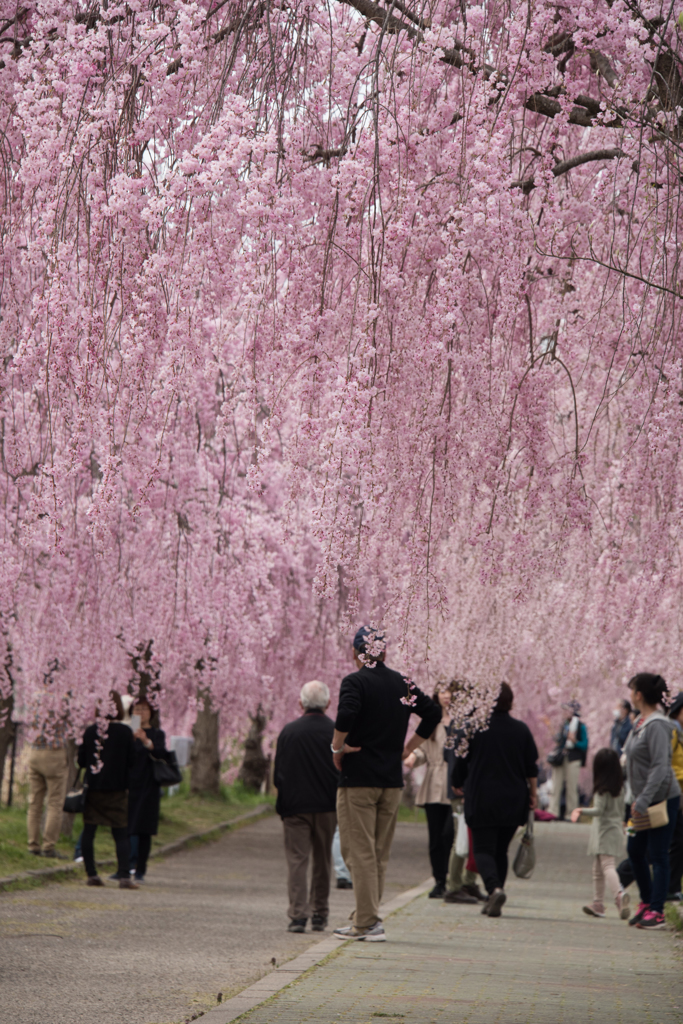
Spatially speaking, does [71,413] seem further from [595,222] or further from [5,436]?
[595,222]

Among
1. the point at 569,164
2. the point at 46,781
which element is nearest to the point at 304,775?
the point at 569,164

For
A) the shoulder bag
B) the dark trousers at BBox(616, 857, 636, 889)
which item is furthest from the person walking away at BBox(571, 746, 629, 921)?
the shoulder bag

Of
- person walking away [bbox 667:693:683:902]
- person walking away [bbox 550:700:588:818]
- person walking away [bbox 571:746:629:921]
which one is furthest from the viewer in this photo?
person walking away [bbox 550:700:588:818]

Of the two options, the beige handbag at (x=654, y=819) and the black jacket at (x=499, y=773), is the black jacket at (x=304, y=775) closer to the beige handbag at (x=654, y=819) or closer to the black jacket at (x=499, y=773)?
the black jacket at (x=499, y=773)

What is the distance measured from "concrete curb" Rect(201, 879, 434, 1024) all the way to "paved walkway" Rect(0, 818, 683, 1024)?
0.07 m

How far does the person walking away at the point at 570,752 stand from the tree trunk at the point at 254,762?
701 centimetres

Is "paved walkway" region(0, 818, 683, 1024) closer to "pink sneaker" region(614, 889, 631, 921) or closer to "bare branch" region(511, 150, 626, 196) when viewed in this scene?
"pink sneaker" region(614, 889, 631, 921)

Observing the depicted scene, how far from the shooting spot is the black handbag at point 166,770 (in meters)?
13.6

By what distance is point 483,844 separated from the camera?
11117 mm

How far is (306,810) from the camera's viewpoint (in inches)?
412

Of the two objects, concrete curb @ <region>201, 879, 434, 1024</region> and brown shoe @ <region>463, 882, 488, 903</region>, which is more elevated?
concrete curb @ <region>201, 879, 434, 1024</region>

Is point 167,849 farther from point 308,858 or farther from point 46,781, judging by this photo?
point 308,858

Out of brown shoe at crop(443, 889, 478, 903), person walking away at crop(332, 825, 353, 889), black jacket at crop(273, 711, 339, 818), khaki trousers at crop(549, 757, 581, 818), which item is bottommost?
khaki trousers at crop(549, 757, 581, 818)

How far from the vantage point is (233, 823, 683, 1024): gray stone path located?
6.40 m
